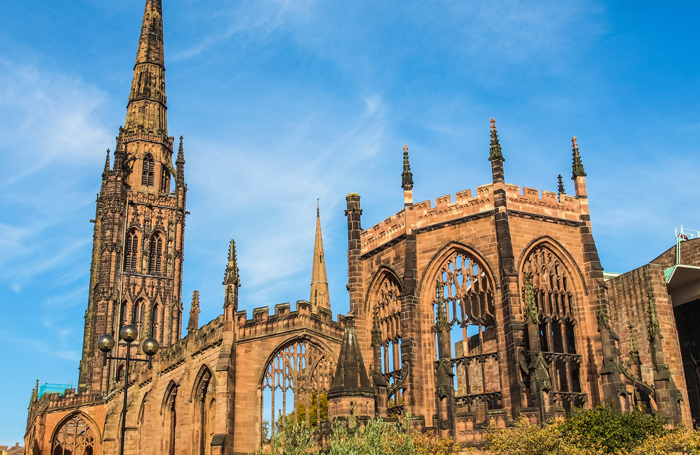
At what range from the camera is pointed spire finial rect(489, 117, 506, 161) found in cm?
3142

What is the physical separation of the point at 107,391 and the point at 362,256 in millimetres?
39881

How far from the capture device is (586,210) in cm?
3206

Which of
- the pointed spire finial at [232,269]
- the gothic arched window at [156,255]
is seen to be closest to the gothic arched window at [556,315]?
the pointed spire finial at [232,269]

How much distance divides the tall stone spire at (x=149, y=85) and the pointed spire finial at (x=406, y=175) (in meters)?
60.0

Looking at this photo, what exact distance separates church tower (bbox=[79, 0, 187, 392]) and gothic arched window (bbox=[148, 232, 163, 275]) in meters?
0.10

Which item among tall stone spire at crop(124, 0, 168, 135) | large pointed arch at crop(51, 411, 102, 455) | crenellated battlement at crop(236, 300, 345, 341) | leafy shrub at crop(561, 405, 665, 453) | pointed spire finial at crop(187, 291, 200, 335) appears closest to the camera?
leafy shrub at crop(561, 405, 665, 453)

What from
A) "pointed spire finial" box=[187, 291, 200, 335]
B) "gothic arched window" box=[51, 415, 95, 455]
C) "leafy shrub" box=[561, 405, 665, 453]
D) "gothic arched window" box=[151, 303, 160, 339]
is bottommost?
"leafy shrub" box=[561, 405, 665, 453]

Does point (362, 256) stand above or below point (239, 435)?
above

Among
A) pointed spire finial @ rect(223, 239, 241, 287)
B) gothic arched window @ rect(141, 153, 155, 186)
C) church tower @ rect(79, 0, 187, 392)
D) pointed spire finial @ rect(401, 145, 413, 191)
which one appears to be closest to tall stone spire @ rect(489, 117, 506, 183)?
pointed spire finial @ rect(401, 145, 413, 191)

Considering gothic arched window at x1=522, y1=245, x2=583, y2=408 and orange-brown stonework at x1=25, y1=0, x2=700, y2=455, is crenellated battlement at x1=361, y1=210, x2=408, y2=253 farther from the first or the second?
gothic arched window at x1=522, y1=245, x2=583, y2=408

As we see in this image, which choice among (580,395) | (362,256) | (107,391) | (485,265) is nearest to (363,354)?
(362,256)

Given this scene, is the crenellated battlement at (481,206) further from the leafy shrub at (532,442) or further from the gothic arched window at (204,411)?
the gothic arched window at (204,411)

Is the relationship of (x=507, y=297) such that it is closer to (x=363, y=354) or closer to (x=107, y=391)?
(x=363, y=354)

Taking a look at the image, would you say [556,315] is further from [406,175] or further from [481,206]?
[406,175]
